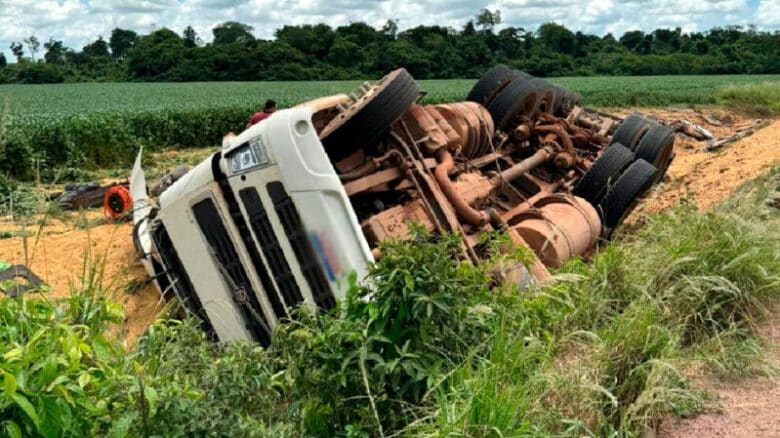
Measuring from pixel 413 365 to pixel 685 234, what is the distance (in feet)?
7.63

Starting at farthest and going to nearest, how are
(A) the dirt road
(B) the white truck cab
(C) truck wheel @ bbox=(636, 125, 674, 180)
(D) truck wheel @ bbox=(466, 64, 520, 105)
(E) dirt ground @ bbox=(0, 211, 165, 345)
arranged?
(D) truck wheel @ bbox=(466, 64, 520, 105) → (C) truck wheel @ bbox=(636, 125, 674, 180) → (A) the dirt road → (E) dirt ground @ bbox=(0, 211, 165, 345) → (B) the white truck cab

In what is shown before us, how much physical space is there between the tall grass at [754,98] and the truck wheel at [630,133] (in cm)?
1727

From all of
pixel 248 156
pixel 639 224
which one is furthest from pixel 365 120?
pixel 639 224

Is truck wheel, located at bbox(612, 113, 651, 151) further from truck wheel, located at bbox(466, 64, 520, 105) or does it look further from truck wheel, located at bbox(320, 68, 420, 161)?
truck wheel, located at bbox(320, 68, 420, 161)

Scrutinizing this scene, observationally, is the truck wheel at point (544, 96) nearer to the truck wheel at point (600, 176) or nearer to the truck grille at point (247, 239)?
the truck wheel at point (600, 176)

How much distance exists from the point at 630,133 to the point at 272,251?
17.0 ft

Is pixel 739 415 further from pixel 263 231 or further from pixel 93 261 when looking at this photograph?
pixel 93 261

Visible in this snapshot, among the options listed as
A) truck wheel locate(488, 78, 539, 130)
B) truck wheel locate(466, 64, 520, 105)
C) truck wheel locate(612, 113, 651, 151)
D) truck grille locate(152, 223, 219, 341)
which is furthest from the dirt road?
truck wheel locate(466, 64, 520, 105)

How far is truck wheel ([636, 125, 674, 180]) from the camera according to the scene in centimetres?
837

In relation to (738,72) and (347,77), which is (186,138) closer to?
(347,77)

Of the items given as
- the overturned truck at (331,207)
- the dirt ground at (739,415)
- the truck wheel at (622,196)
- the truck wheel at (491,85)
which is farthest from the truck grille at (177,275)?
the truck wheel at (491,85)

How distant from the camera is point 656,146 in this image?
838cm

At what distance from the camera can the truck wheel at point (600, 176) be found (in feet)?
24.5

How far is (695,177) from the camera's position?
9.88 meters
